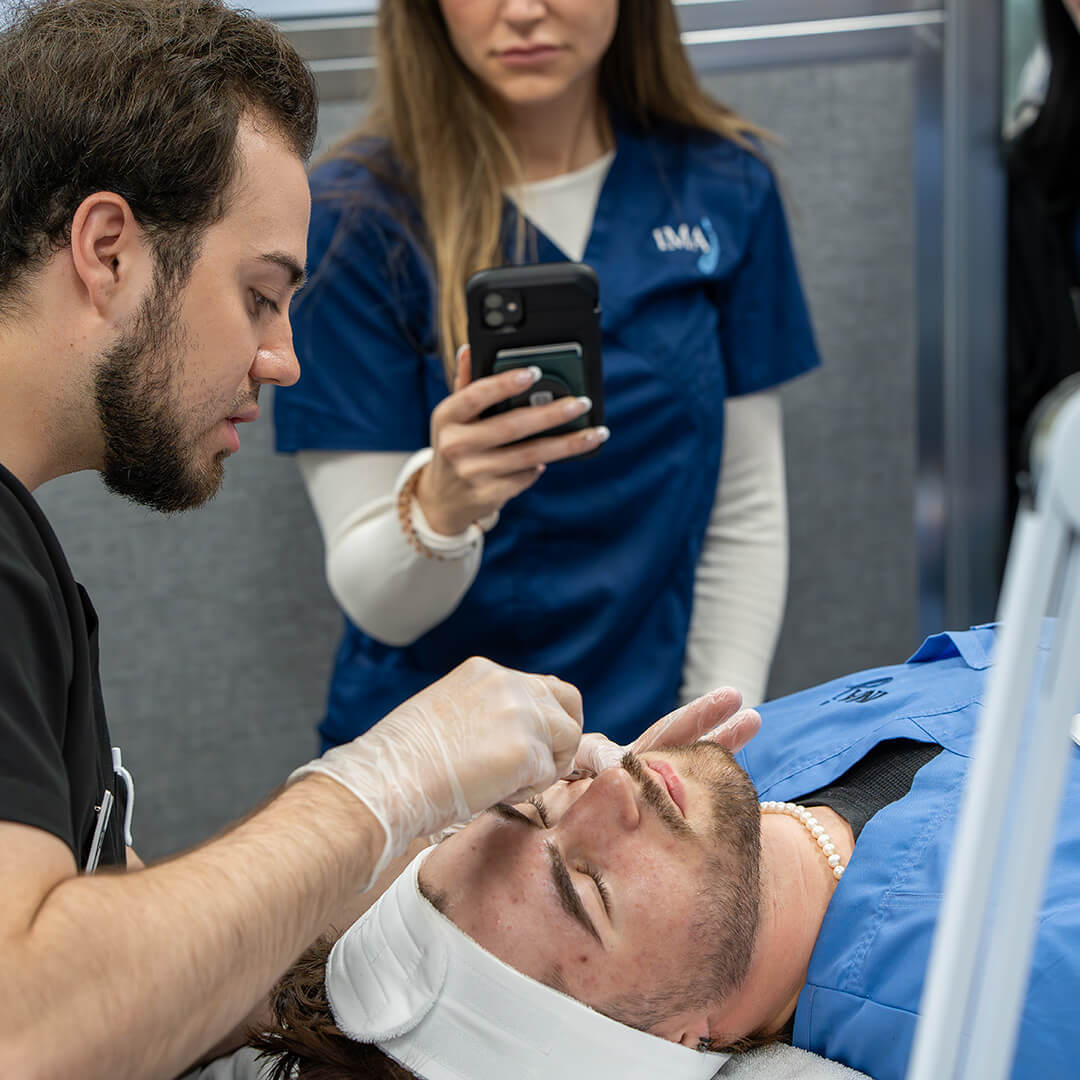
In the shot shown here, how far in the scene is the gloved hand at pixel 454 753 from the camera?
78 cm

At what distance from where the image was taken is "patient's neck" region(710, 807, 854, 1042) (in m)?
1.02

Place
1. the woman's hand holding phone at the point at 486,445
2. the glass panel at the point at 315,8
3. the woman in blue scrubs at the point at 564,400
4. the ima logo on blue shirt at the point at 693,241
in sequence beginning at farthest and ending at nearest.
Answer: the glass panel at the point at 315,8 → the ima logo on blue shirt at the point at 693,241 → the woman in blue scrubs at the point at 564,400 → the woman's hand holding phone at the point at 486,445

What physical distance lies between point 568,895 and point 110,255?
58 cm

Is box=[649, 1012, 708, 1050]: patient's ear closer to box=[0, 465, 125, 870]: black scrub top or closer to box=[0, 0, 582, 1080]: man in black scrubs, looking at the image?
box=[0, 0, 582, 1080]: man in black scrubs

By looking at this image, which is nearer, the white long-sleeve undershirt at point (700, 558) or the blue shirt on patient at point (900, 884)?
the blue shirt on patient at point (900, 884)

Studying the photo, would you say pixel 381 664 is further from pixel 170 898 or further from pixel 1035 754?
pixel 1035 754

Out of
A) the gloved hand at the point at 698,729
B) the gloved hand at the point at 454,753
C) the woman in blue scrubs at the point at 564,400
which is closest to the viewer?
the gloved hand at the point at 454,753

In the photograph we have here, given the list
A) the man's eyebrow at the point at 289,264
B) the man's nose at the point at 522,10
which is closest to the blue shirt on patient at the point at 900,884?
the man's eyebrow at the point at 289,264

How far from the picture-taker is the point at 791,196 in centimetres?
179

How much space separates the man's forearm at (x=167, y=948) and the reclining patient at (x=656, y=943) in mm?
249

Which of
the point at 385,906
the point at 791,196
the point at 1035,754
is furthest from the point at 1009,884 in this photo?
the point at 791,196

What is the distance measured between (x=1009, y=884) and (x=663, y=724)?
67cm

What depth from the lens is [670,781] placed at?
103cm

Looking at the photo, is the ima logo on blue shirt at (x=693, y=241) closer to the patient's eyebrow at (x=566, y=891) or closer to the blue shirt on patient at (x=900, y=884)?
the blue shirt on patient at (x=900, y=884)
